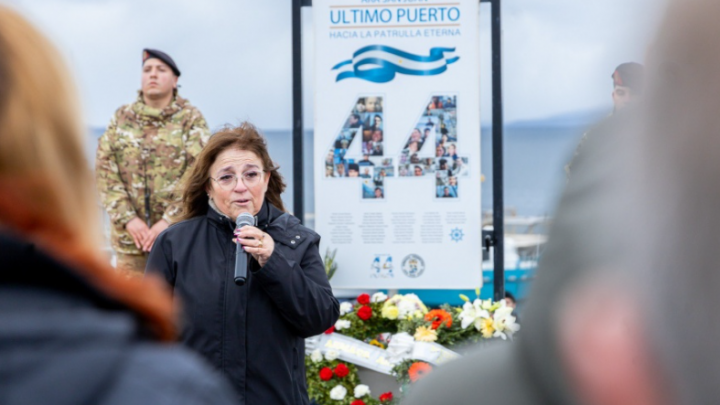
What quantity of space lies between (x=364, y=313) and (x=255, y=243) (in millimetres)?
2299

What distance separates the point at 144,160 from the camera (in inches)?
256

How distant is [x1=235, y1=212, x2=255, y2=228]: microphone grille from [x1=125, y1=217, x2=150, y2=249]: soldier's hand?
259 centimetres

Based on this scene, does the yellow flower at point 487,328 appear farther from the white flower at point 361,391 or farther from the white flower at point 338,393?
the white flower at point 338,393

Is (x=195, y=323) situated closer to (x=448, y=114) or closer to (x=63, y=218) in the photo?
(x=63, y=218)

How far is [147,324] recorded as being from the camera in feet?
3.90

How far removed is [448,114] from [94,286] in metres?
5.79

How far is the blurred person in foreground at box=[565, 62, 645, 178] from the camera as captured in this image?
2.59ft

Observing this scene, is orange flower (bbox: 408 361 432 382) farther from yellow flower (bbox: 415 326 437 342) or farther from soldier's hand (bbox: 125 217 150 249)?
soldier's hand (bbox: 125 217 150 249)

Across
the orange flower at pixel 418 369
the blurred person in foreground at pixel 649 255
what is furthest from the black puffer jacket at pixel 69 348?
the orange flower at pixel 418 369

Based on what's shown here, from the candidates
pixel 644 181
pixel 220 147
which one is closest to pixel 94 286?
pixel 644 181

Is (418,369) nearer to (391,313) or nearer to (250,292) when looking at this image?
(391,313)

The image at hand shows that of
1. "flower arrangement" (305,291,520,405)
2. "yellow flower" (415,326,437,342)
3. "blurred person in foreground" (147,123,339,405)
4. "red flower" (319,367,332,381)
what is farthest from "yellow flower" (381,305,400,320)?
"blurred person in foreground" (147,123,339,405)

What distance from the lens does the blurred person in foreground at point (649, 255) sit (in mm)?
722

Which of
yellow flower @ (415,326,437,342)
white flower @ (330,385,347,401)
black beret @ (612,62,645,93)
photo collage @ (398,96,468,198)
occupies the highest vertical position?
photo collage @ (398,96,468,198)
